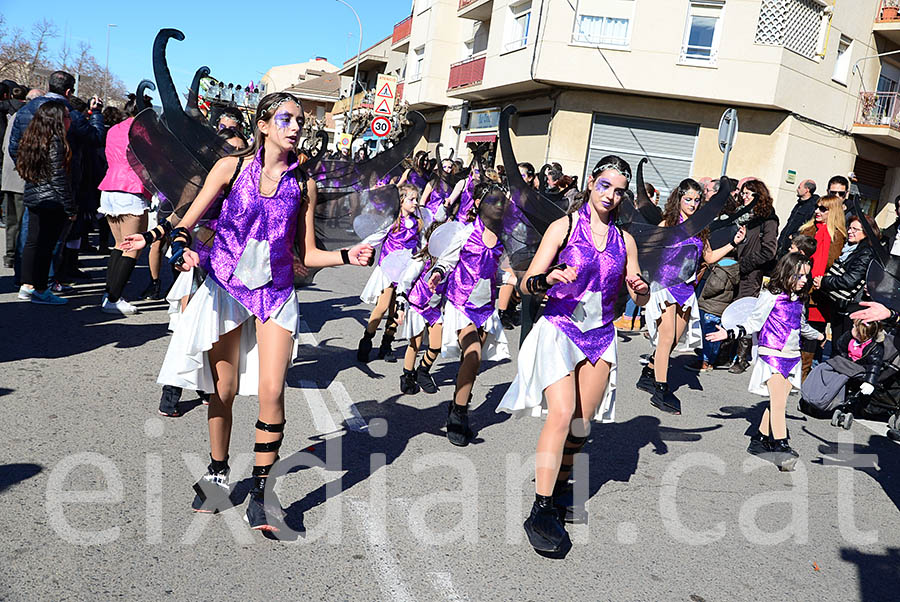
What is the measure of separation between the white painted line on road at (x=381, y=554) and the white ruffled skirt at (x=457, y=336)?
6.41ft

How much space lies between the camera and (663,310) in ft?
24.3

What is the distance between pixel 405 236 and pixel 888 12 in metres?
23.3

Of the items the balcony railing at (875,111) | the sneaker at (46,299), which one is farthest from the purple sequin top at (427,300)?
the balcony railing at (875,111)

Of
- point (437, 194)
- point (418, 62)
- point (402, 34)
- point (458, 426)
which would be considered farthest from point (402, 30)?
point (458, 426)

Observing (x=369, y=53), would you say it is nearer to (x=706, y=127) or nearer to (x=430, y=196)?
(x=706, y=127)

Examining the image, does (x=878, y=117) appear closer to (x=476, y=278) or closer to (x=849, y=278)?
(x=849, y=278)

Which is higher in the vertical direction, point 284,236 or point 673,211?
point 673,211

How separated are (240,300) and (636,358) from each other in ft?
21.6

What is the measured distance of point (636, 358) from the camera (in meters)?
9.34

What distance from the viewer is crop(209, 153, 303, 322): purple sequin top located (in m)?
3.69

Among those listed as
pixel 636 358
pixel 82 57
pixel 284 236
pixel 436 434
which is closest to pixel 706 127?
pixel 636 358

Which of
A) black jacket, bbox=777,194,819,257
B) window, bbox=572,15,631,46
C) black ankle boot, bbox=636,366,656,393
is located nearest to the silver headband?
black ankle boot, bbox=636,366,656,393

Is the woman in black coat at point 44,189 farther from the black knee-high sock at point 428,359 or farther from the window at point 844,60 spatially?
the window at point 844,60

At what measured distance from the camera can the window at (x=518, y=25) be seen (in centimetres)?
2559
